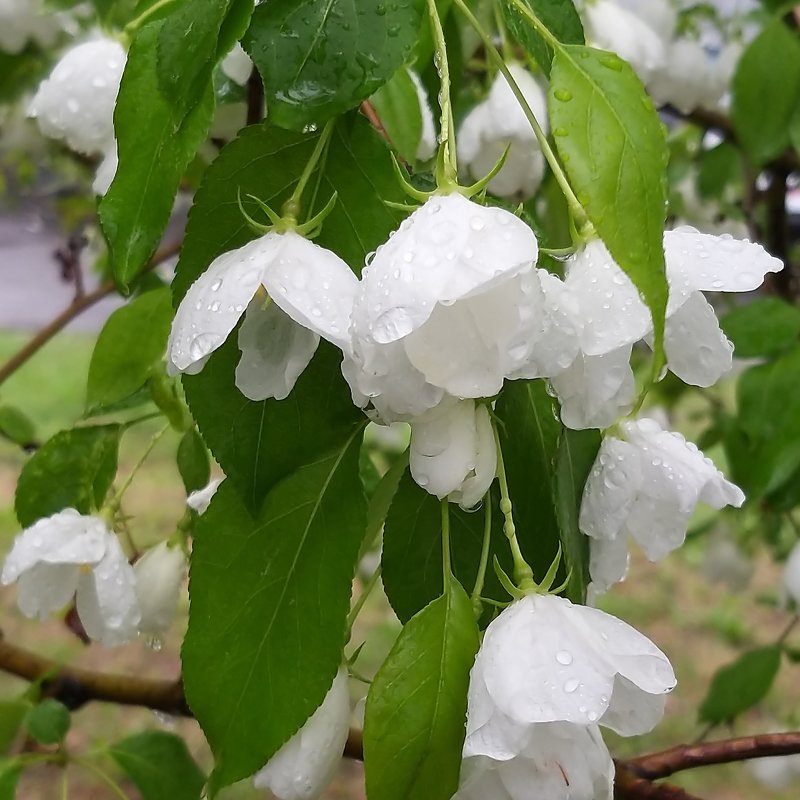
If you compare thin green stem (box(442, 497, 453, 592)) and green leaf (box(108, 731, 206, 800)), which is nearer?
thin green stem (box(442, 497, 453, 592))

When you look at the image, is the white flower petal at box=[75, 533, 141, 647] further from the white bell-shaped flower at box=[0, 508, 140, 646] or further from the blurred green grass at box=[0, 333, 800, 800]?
the blurred green grass at box=[0, 333, 800, 800]

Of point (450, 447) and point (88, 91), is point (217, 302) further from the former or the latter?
point (88, 91)

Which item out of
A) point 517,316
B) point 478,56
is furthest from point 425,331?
point 478,56

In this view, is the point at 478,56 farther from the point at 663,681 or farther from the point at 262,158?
the point at 663,681

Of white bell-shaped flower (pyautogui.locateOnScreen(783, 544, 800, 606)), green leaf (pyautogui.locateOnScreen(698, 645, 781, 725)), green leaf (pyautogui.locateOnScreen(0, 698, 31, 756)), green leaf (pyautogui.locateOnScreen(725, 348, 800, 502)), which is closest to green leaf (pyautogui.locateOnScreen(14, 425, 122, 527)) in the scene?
green leaf (pyautogui.locateOnScreen(0, 698, 31, 756))

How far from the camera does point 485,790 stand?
1.24 ft

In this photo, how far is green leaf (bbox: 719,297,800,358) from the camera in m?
0.90

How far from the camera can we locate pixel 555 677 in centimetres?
36

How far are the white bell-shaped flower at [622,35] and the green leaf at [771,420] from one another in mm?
302

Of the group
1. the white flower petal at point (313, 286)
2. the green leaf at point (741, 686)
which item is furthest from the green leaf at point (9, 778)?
the green leaf at point (741, 686)

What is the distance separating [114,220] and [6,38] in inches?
31.4

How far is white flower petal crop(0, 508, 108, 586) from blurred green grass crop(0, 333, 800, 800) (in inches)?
34.6

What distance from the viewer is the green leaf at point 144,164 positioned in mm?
384

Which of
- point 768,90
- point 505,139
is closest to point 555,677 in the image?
point 505,139
